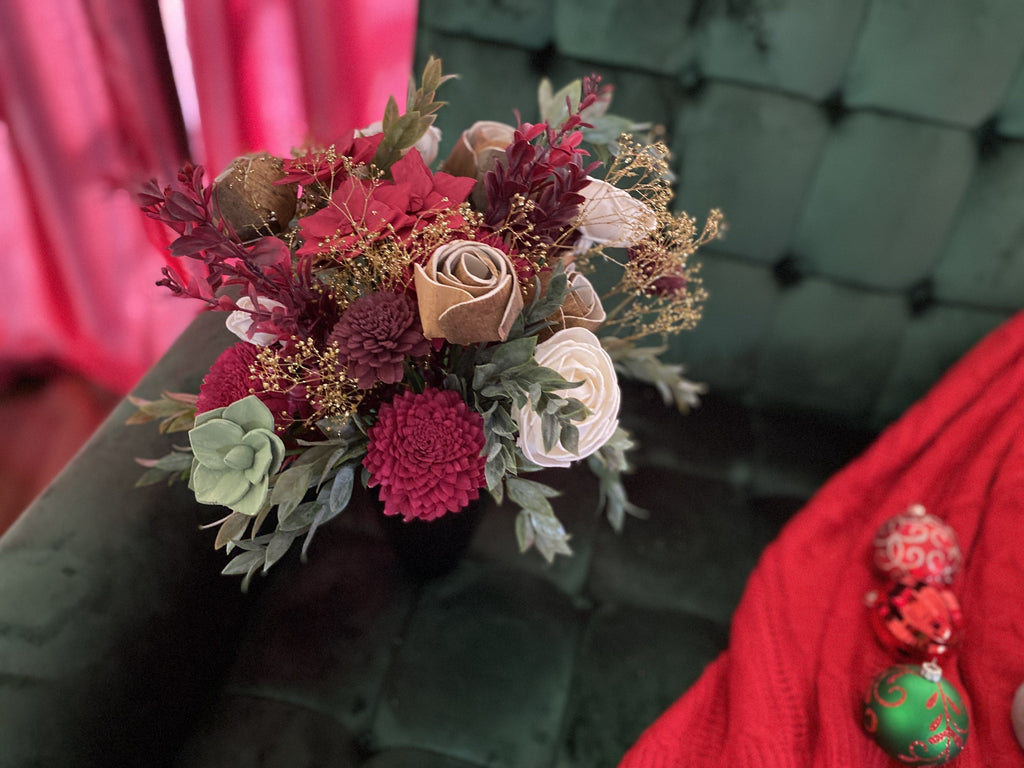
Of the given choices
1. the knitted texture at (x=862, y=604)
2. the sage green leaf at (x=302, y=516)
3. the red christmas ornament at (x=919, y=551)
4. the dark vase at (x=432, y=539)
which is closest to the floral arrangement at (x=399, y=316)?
the sage green leaf at (x=302, y=516)

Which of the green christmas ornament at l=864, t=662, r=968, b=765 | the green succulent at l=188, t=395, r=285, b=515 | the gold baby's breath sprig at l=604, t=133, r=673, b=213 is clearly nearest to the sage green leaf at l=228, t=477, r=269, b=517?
the green succulent at l=188, t=395, r=285, b=515

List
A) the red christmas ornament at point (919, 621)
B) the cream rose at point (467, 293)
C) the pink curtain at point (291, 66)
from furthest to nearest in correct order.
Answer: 1. the pink curtain at point (291, 66)
2. the red christmas ornament at point (919, 621)
3. the cream rose at point (467, 293)

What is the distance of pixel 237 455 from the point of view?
398 mm

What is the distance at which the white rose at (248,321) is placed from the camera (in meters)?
0.45

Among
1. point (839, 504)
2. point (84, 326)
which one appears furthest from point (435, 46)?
point (84, 326)

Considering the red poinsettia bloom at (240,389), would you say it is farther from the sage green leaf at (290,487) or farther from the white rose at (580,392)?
the white rose at (580,392)

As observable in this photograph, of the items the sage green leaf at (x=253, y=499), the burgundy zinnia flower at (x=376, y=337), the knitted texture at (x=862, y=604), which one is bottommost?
the knitted texture at (x=862, y=604)

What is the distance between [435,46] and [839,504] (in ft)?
2.36

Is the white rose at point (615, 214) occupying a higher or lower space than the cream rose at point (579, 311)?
higher

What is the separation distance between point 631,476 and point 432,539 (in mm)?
328

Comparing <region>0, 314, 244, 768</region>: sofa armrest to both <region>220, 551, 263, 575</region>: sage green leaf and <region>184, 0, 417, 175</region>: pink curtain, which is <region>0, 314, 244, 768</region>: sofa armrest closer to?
<region>220, 551, 263, 575</region>: sage green leaf

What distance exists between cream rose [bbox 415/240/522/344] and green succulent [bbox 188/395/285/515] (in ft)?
0.38

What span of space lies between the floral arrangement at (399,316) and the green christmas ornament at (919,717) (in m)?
0.34

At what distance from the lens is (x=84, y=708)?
0.49m
